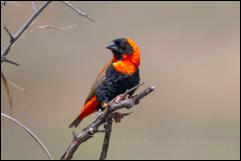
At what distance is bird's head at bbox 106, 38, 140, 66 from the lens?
16.2ft

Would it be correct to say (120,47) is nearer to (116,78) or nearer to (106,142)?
(116,78)

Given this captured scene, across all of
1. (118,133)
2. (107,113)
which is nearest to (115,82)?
(107,113)

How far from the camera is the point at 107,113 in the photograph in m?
2.62

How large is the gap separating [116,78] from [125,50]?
335mm

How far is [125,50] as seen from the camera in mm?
4984

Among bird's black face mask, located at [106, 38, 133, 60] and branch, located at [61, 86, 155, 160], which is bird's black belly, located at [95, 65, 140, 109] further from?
branch, located at [61, 86, 155, 160]

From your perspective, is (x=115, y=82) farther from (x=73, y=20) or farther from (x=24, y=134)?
(x=73, y=20)

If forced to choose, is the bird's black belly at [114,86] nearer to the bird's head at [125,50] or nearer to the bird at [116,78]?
the bird at [116,78]

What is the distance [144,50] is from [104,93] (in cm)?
1158

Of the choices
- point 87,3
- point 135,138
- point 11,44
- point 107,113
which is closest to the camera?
point 11,44

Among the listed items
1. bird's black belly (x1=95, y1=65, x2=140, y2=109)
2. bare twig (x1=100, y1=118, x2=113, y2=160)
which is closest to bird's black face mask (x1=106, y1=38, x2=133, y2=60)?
bird's black belly (x1=95, y1=65, x2=140, y2=109)

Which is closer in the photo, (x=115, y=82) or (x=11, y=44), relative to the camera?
(x=11, y=44)

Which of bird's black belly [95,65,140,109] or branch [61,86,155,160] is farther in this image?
bird's black belly [95,65,140,109]

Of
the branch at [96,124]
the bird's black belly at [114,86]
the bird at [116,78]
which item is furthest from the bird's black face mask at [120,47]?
the branch at [96,124]
